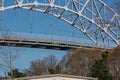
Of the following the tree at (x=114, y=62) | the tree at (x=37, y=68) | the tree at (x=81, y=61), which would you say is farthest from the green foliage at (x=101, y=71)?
the tree at (x=37, y=68)

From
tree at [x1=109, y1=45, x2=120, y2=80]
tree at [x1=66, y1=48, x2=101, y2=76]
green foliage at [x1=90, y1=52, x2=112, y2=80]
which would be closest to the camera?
green foliage at [x1=90, y1=52, x2=112, y2=80]

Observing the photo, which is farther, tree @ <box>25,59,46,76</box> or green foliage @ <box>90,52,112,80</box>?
tree @ <box>25,59,46,76</box>

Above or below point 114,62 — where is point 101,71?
below

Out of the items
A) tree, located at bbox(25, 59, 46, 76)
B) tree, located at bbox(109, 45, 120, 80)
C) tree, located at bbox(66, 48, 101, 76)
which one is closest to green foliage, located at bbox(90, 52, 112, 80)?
tree, located at bbox(109, 45, 120, 80)

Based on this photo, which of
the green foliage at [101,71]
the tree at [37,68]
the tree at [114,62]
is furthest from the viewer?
the tree at [37,68]

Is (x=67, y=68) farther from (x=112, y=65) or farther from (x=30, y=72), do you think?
(x=112, y=65)

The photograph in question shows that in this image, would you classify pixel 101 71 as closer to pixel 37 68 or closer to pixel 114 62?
pixel 114 62

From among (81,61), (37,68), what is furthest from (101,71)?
(37,68)

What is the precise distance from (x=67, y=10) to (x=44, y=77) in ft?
132

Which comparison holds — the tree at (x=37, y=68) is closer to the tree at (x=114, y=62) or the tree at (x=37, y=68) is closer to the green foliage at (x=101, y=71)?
the tree at (x=114, y=62)

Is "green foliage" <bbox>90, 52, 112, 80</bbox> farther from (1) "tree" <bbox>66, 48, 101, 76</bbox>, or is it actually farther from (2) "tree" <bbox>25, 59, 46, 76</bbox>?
(2) "tree" <bbox>25, 59, 46, 76</bbox>

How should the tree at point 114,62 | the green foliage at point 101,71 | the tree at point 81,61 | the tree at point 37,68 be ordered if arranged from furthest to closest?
the tree at point 37,68, the tree at point 81,61, the tree at point 114,62, the green foliage at point 101,71

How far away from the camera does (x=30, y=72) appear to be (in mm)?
86688

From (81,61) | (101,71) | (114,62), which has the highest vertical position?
(81,61)
